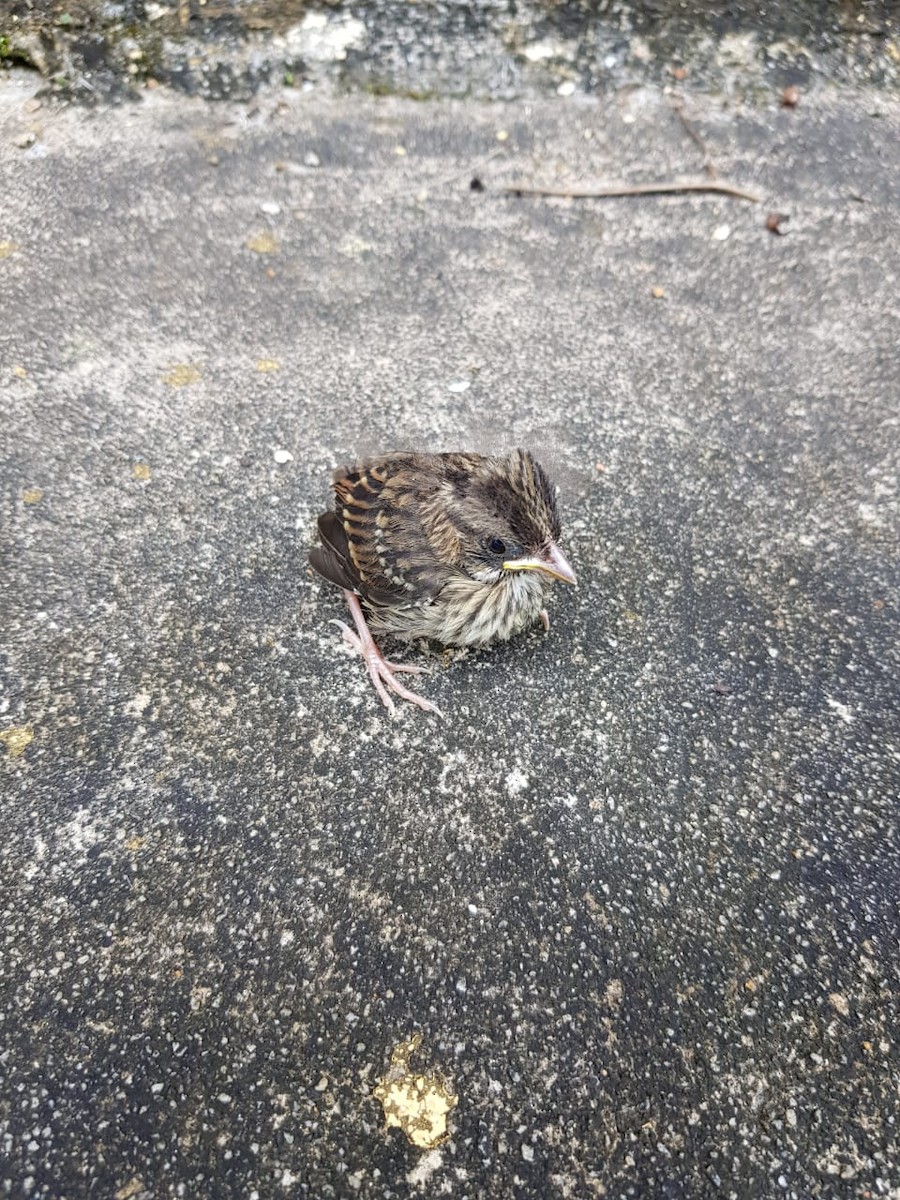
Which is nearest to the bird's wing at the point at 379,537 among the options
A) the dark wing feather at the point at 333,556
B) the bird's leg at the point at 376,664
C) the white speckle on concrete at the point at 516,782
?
the dark wing feather at the point at 333,556

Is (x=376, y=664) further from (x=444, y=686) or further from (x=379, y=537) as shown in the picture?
(x=379, y=537)

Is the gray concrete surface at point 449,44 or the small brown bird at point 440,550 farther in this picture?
the gray concrete surface at point 449,44

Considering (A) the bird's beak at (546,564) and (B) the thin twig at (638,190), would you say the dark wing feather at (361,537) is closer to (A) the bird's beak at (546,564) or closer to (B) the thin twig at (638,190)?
(A) the bird's beak at (546,564)

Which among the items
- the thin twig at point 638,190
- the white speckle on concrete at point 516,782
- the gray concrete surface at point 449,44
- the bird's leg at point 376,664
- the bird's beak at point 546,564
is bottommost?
the white speckle on concrete at point 516,782

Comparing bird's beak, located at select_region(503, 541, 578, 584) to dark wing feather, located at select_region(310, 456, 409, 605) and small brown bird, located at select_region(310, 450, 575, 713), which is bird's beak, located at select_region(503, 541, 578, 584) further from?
dark wing feather, located at select_region(310, 456, 409, 605)

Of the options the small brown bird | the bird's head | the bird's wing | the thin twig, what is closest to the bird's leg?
the small brown bird

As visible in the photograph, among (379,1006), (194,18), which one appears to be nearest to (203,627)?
(379,1006)
